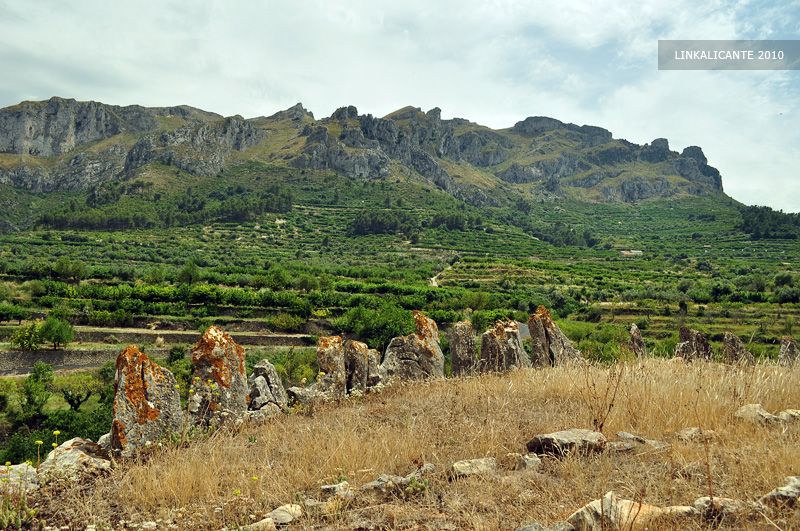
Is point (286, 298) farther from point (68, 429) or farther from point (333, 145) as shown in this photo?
point (333, 145)

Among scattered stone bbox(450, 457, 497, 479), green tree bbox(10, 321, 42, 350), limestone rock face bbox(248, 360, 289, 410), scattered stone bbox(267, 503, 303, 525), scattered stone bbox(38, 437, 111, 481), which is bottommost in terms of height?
green tree bbox(10, 321, 42, 350)

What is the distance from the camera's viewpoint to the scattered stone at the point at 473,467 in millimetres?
3888

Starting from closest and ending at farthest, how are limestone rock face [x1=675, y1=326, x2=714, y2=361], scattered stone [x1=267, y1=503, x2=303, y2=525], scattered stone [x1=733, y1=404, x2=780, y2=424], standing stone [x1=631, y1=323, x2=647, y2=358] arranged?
scattered stone [x1=267, y1=503, x2=303, y2=525], scattered stone [x1=733, y1=404, x2=780, y2=424], limestone rock face [x1=675, y1=326, x2=714, y2=361], standing stone [x1=631, y1=323, x2=647, y2=358]

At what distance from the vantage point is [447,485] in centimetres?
372

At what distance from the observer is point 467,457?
14.4 ft

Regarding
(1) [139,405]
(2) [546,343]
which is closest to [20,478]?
(1) [139,405]

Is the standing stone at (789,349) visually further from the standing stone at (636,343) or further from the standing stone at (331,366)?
the standing stone at (331,366)

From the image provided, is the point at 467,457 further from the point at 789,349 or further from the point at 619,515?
the point at 789,349

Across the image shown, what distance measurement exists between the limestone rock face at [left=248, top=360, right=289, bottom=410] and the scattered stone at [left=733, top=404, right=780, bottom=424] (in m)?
6.82

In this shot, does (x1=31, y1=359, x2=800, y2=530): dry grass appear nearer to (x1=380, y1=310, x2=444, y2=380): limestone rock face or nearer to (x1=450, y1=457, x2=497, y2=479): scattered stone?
(x1=450, y1=457, x2=497, y2=479): scattered stone

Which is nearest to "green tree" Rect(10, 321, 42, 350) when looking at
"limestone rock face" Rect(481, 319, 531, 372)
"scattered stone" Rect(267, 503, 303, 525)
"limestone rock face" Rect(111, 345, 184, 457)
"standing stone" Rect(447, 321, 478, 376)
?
"limestone rock face" Rect(111, 345, 184, 457)

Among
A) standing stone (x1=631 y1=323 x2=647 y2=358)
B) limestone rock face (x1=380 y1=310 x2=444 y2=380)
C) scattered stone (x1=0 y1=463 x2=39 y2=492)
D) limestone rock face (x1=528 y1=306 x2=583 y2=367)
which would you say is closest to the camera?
scattered stone (x1=0 y1=463 x2=39 y2=492)

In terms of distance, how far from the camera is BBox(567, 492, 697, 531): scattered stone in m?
2.68

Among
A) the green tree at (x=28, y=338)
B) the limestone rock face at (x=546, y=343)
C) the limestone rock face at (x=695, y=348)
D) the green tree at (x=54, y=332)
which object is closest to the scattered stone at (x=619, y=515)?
the limestone rock face at (x=546, y=343)
